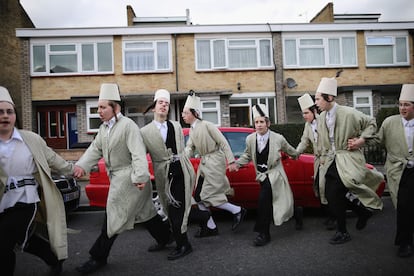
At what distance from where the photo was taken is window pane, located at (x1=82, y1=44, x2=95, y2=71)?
17953 mm

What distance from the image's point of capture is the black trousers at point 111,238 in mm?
3766

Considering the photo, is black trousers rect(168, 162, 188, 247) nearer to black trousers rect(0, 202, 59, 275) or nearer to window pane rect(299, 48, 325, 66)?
black trousers rect(0, 202, 59, 275)

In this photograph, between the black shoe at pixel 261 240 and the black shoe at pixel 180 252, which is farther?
the black shoe at pixel 261 240

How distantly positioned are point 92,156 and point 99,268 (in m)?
1.25

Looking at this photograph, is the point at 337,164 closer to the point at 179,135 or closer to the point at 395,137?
the point at 395,137

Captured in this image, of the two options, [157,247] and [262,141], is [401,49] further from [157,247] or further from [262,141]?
[157,247]

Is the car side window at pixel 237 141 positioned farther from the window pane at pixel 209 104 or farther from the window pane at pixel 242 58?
the window pane at pixel 242 58

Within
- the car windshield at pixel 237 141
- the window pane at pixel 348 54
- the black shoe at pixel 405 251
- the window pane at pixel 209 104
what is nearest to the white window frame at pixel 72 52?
the window pane at pixel 209 104

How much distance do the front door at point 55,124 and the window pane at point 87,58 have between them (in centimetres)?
245

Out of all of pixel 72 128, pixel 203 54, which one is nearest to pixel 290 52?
pixel 203 54

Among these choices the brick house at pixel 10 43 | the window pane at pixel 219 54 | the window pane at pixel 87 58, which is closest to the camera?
the window pane at pixel 87 58

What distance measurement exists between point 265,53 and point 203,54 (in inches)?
131

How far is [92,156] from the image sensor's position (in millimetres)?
4039

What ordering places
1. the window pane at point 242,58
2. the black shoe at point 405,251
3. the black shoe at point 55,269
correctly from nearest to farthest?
1. the black shoe at point 55,269
2. the black shoe at point 405,251
3. the window pane at point 242,58
